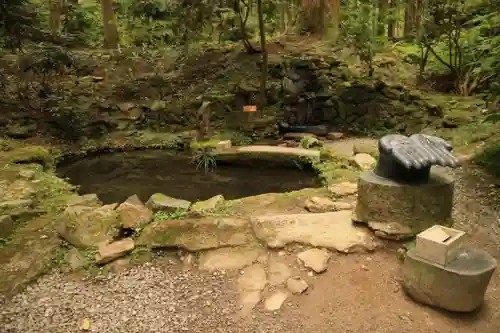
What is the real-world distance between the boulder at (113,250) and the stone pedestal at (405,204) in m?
2.23

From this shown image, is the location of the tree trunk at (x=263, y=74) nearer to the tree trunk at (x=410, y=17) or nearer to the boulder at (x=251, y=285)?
the tree trunk at (x=410, y=17)

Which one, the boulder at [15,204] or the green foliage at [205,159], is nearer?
the boulder at [15,204]

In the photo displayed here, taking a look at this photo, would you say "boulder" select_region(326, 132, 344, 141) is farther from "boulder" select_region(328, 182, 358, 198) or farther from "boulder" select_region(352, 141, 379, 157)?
"boulder" select_region(328, 182, 358, 198)

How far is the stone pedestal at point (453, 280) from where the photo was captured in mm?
3096

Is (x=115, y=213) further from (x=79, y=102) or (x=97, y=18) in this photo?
(x=97, y=18)

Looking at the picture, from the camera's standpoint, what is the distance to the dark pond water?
6.29 m

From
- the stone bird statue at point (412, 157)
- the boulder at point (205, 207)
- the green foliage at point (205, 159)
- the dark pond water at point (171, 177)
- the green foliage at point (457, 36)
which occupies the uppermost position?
the green foliage at point (457, 36)

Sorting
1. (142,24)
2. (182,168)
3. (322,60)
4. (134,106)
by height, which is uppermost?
(142,24)

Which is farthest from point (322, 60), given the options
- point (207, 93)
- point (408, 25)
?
point (408, 25)

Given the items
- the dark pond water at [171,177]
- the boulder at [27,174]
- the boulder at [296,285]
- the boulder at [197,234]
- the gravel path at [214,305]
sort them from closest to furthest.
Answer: the gravel path at [214,305]
the boulder at [296,285]
the boulder at [197,234]
the boulder at [27,174]
the dark pond water at [171,177]

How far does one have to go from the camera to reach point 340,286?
3.62 metres

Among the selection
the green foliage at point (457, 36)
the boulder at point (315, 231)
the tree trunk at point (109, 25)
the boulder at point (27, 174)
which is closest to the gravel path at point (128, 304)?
the boulder at point (315, 231)

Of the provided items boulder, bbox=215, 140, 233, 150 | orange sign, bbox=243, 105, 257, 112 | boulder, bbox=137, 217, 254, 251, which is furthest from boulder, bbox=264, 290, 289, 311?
orange sign, bbox=243, 105, 257, 112

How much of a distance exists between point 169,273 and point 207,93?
5.96m
